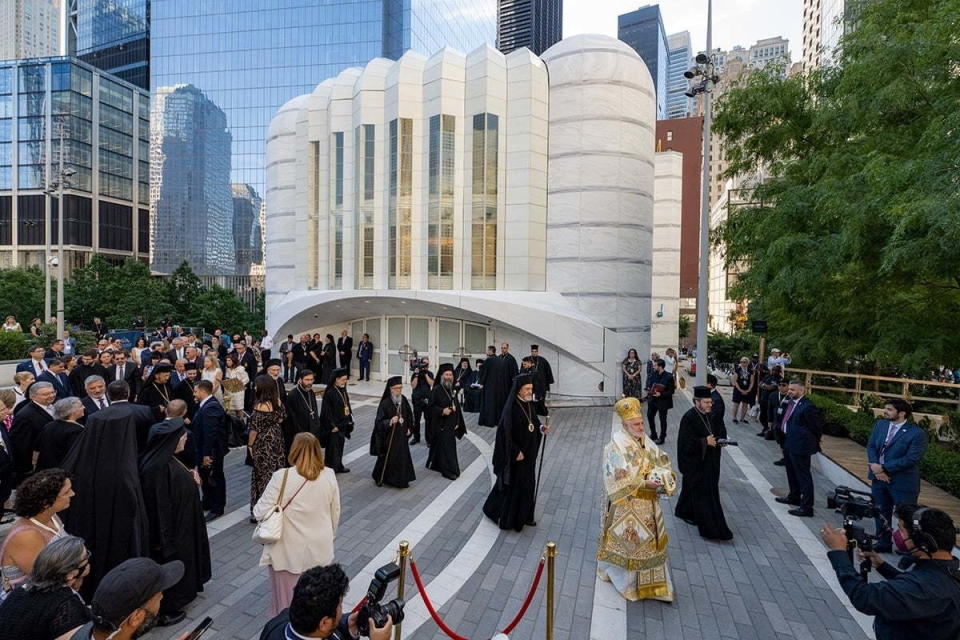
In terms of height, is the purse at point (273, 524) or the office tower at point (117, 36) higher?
the office tower at point (117, 36)

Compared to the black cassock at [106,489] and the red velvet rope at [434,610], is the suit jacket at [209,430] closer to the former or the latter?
the black cassock at [106,489]

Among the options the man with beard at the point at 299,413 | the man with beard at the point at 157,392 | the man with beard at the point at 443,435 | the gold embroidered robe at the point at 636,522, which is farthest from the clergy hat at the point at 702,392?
the man with beard at the point at 157,392

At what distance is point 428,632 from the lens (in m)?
4.70

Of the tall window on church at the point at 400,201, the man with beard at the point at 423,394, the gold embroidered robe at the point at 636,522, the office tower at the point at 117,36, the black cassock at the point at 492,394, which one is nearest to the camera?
the gold embroidered robe at the point at 636,522

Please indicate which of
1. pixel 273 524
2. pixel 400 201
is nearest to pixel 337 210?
pixel 400 201

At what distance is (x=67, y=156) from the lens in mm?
53719

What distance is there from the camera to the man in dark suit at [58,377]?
9070 mm

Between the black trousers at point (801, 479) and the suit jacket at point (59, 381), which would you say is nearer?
the black trousers at point (801, 479)

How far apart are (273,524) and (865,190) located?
35.9ft

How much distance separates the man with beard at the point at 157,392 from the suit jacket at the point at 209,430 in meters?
1.65

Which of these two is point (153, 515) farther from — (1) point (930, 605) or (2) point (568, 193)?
(2) point (568, 193)

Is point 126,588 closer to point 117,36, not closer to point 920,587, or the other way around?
point 920,587

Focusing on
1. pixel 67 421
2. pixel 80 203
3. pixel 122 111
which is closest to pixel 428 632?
pixel 67 421

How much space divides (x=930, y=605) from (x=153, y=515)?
238 inches
